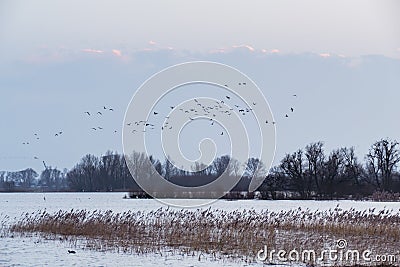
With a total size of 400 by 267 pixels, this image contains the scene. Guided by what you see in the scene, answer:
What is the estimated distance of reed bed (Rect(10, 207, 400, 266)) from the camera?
1884 cm

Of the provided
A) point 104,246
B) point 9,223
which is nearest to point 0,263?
point 104,246

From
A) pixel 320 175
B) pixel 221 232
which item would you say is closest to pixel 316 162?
pixel 320 175

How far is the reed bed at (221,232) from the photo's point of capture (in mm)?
18844

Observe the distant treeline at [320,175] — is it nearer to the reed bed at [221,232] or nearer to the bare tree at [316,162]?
the bare tree at [316,162]

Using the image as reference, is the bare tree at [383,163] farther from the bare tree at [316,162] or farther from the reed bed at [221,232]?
the reed bed at [221,232]

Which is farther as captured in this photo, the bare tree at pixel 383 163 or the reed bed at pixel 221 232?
the bare tree at pixel 383 163

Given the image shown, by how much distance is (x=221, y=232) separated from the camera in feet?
68.3

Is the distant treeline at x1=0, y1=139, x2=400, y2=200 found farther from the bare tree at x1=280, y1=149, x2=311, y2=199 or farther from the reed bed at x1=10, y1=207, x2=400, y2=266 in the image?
the reed bed at x1=10, y1=207, x2=400, y2=266

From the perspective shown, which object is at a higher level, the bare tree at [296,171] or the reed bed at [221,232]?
the bare tree at [296,171]

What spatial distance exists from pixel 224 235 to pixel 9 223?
10795mm

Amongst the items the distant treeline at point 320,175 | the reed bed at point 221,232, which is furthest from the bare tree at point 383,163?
the reed bed at point 221,232

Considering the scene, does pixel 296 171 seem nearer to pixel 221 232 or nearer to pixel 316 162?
pixel 316 162

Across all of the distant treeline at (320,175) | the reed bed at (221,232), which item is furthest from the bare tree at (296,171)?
the reed bed at (221,232)

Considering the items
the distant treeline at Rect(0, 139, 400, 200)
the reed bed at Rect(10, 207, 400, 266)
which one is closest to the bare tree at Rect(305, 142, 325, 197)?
the distant treeline at Rect(0, 139, 400, 200)
